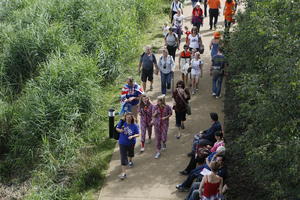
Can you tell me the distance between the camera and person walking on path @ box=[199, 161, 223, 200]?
8.66 meters

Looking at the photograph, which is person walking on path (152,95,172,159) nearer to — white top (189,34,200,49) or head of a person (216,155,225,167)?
head of a person (216,155,225,167)


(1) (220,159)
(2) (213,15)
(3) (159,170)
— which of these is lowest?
(3) (159,170)

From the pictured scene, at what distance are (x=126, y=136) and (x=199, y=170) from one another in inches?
70.1

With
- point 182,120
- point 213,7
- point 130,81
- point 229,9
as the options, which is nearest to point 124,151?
point 130,81

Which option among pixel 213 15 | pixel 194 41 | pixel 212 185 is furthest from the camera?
pixel 213 15

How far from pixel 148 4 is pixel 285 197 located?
568 inches

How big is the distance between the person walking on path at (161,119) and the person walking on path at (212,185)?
2677mm

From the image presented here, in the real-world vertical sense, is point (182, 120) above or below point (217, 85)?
below

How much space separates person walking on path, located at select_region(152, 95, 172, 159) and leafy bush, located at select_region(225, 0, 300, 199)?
1.96 m

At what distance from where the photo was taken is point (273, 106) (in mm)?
7785

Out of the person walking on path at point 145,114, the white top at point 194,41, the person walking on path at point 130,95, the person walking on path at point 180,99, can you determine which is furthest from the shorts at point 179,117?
the white top at point 194,41

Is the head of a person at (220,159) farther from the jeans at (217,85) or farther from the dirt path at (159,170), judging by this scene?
the jeans at (217,85)

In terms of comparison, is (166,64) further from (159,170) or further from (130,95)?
(159,170)

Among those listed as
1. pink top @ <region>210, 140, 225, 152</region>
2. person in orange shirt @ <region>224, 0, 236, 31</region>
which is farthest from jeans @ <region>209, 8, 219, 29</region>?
pink top @ <region>210, 140, 225, 152</region>
